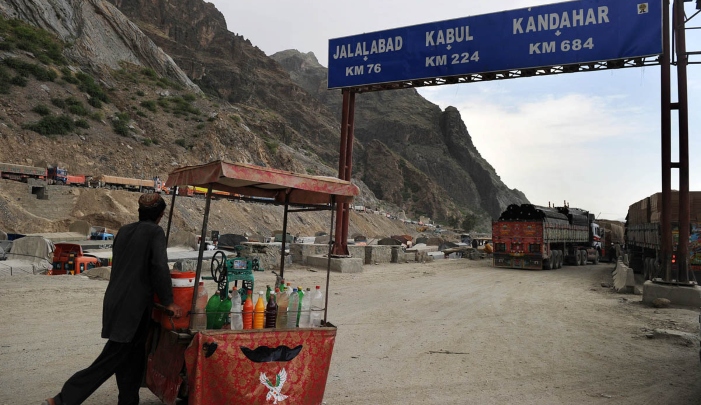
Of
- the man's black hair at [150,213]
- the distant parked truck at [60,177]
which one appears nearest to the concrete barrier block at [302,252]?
the man's black hair at [150,213]

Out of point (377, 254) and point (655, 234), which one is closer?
point (655, 234)

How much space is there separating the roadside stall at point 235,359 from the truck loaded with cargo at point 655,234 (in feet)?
35.2

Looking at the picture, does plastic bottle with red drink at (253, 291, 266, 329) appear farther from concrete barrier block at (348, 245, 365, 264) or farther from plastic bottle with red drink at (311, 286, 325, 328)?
concrete barrier block at (348, 245, 365, 264)

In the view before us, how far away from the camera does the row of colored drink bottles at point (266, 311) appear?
13.3 feet

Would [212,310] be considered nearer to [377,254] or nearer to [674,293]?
[674,293]

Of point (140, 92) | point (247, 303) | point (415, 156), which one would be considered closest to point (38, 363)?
point (247, 303)

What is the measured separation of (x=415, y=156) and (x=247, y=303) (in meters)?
160

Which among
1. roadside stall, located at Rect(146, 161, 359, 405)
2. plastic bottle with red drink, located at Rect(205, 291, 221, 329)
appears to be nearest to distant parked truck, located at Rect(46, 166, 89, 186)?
roadside stall, located at Rect(146, 161, 359, 405)

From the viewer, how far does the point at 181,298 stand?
4.04 metres

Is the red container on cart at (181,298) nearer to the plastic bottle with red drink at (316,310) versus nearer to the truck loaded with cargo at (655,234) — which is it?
the plastic bottle with red drink at (316,310)

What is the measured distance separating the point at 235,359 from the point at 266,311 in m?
0.48

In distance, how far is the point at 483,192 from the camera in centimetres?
16775

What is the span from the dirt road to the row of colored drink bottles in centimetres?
105

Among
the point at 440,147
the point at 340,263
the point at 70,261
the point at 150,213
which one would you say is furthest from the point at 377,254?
the point at 440,147
